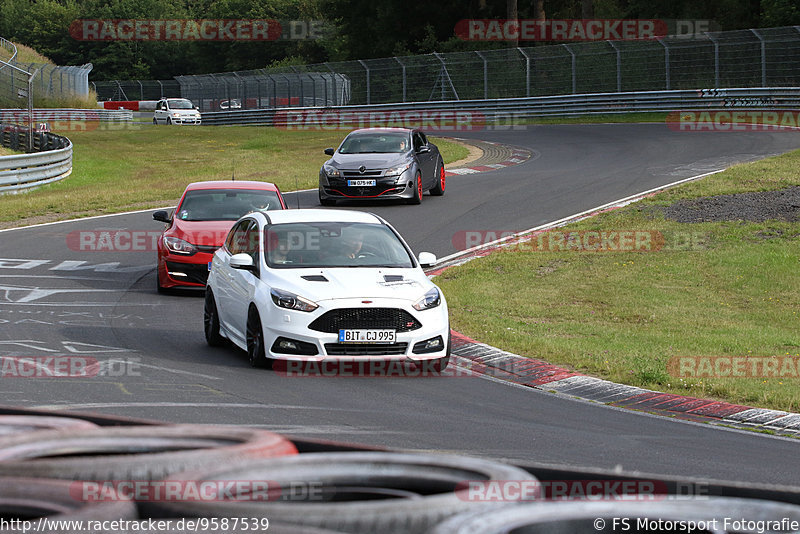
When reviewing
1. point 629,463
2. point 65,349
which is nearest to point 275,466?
point 629,463

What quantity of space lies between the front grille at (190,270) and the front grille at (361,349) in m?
5.38

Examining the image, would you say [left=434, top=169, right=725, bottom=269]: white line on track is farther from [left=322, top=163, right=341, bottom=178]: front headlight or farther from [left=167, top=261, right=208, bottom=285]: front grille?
[left=322, top=163, right=341, bottom=178]: front headlight

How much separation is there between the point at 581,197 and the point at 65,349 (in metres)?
15.5

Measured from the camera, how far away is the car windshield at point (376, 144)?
24.8 m

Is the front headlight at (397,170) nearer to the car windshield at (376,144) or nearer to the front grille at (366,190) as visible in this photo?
the front grille at (366,190)

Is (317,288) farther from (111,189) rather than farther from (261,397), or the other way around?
(111,189)

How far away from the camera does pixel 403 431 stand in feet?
26.0

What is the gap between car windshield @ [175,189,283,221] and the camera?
16078 mm
